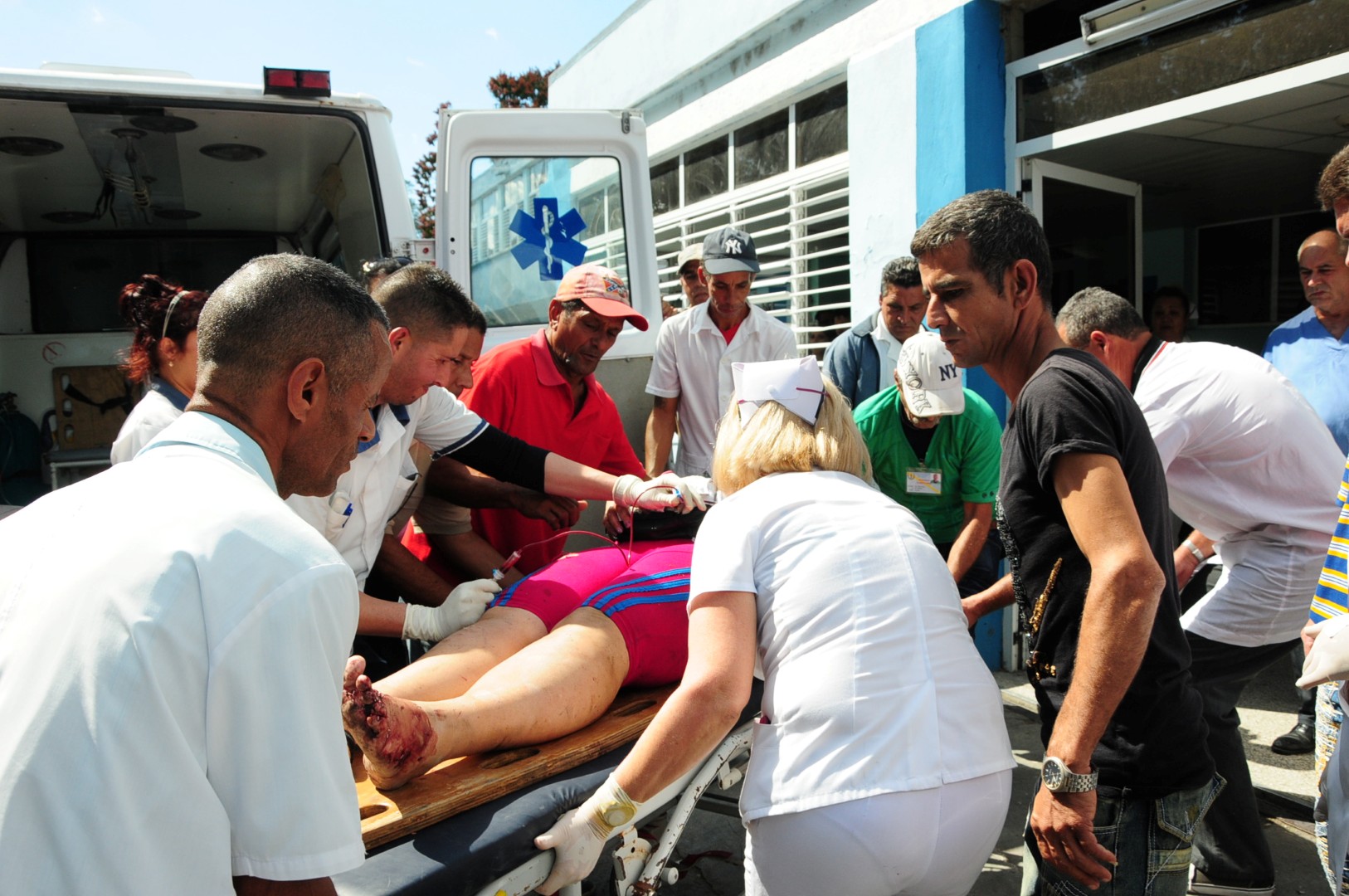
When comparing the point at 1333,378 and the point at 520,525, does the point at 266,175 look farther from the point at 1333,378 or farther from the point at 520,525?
the point at 1333,378

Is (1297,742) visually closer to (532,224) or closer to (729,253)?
(729,253)

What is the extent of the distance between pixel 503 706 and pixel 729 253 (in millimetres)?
2615

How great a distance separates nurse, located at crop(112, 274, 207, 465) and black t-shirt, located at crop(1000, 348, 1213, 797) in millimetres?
1773

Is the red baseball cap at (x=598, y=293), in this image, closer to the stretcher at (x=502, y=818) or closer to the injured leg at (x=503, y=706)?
the injured leg at (x=503, y=706)

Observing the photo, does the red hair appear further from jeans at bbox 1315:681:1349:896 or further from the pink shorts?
jeans at bbox 1315:681:1349:896

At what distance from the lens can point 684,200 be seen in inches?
283

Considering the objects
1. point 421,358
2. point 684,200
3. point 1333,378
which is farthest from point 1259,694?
point 684,200

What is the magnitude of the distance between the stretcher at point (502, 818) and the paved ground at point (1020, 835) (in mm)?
547

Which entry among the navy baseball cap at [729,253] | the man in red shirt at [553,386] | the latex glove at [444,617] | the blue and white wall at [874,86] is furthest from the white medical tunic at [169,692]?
the blue and white wall at [874,86]

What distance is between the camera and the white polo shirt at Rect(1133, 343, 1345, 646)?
2.54 metres

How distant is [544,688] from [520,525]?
1.24 meters

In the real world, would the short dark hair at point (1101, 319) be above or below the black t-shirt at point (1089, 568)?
above

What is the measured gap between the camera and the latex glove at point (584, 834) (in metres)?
1.66

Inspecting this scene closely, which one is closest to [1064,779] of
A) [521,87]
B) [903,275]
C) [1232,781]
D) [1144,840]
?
[1144,840]
